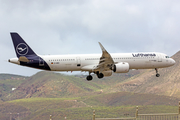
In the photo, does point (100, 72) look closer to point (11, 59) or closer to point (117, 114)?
point (11, 59)

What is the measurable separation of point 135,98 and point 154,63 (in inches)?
5550

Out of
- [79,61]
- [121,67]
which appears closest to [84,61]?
[79,61]

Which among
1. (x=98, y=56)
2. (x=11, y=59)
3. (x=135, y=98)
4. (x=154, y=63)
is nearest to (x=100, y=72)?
(x=98, y=56)

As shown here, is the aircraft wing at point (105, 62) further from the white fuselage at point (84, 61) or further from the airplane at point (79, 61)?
the white fuselage at point (84, 61)

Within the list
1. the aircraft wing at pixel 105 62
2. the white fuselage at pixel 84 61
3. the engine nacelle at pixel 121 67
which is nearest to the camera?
the aircraft wing at pixel 105 62

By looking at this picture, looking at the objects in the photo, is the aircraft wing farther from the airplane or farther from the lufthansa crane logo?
the lufthansa crane logo

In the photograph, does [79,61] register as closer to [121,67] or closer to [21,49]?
[121,67]

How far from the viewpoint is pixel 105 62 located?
178 feet

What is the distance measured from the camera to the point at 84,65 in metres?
56.7

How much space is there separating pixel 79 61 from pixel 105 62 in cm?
550

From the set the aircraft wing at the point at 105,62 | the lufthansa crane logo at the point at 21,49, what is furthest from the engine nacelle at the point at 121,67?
the lufthansa crane logo at the point at 21,49

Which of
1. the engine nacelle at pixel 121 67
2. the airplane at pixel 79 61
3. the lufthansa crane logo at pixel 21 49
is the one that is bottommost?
the engine nacelle at pixel 121 67

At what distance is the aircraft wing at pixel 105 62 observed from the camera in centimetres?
5288

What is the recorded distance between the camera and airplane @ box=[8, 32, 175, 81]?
55.1m
